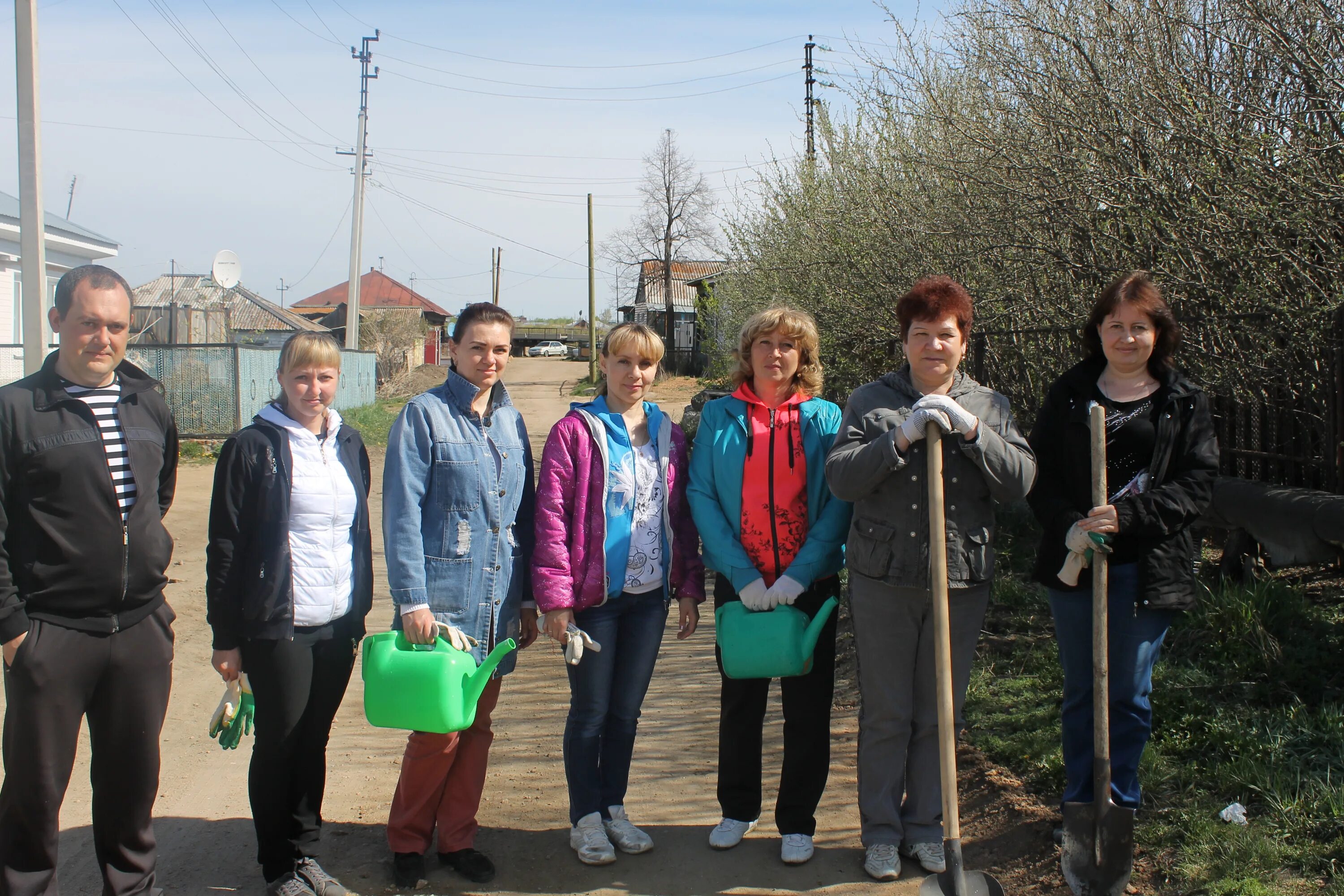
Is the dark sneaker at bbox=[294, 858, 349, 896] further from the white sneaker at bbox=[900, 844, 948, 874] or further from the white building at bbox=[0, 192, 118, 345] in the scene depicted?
the white building at bbox=[0, 192, 118, 345]

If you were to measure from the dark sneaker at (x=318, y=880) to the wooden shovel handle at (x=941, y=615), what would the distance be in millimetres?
1845

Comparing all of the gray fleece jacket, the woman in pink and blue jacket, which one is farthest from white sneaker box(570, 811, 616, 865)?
the gray fleece jacket

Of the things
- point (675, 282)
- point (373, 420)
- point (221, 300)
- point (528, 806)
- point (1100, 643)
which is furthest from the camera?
point (675, 282)

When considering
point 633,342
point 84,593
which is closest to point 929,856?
point 633,342

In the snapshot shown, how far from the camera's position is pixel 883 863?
3199 millimetres

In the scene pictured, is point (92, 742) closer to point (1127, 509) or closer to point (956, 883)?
point (956, 883)

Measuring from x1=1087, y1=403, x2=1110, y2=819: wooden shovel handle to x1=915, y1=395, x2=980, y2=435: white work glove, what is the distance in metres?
0.35

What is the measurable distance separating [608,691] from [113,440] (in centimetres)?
170

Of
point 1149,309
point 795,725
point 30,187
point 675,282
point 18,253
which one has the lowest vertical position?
point 795,725

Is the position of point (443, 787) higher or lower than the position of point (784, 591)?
lower

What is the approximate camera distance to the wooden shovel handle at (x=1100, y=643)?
9.58 feet

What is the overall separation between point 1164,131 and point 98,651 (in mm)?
5038

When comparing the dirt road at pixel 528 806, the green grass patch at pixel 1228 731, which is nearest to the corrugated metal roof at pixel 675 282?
the dirt road at pixel 528 806

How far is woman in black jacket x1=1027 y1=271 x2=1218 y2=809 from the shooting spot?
3.00 meters
